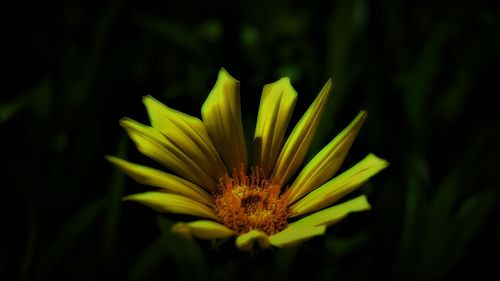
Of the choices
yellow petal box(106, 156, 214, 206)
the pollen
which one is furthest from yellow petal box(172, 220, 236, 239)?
the pollen

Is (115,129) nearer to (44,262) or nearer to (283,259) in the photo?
(44,262)

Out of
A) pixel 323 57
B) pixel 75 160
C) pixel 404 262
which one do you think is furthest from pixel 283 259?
pixel 323 57

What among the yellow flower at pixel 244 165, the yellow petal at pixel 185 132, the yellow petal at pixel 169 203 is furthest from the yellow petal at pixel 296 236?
the yellow petal at pixel 185 132

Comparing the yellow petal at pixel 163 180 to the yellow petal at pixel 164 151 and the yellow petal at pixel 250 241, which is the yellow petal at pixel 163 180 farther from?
the yellow petal at pixel 250 241

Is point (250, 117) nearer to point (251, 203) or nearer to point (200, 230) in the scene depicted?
point (251, 203)

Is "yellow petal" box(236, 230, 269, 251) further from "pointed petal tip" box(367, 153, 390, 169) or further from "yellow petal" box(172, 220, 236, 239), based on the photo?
"pointed petal tip" box(367, 153, 390, 169)
